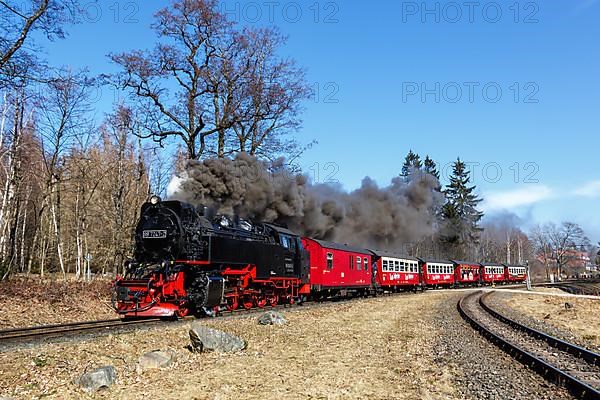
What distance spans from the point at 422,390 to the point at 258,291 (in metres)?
12.3

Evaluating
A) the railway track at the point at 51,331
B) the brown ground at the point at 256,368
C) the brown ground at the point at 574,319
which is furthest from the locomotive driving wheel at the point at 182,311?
the brown ground at the point at 574,319

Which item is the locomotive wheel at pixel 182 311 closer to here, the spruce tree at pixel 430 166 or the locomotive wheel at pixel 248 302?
the locomotive wheel at pixel 248 302

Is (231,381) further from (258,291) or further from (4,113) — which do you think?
(4,113)

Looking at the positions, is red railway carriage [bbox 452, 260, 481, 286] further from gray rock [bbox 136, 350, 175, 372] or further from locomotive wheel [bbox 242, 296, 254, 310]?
gray rock [bbox 136, 350, 175, 372]

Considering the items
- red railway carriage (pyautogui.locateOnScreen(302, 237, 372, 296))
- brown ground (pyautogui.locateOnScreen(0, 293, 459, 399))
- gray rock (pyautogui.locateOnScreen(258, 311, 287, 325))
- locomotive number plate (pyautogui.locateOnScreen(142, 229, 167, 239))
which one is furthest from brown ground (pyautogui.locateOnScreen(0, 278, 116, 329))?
red railway carriage (pyautogui.locateOnScreen(302, 237, 372, 296))

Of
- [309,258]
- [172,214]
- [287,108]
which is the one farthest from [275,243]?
[287,108]

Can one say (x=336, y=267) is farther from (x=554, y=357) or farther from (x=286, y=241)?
(x=554, y=357)

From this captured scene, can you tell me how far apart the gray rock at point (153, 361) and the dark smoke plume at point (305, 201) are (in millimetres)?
9141

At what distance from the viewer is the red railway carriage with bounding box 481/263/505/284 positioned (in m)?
56.2

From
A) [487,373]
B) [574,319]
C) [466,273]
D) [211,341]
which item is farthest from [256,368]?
[466,273]

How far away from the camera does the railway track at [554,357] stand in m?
8.13

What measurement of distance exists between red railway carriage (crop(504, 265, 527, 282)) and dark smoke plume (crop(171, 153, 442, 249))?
89.9 feet

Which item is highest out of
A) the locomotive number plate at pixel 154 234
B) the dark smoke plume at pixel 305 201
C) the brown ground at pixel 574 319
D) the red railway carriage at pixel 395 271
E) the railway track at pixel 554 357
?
the dark smoke plume at pixel 305 201

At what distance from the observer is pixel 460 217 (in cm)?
7756
